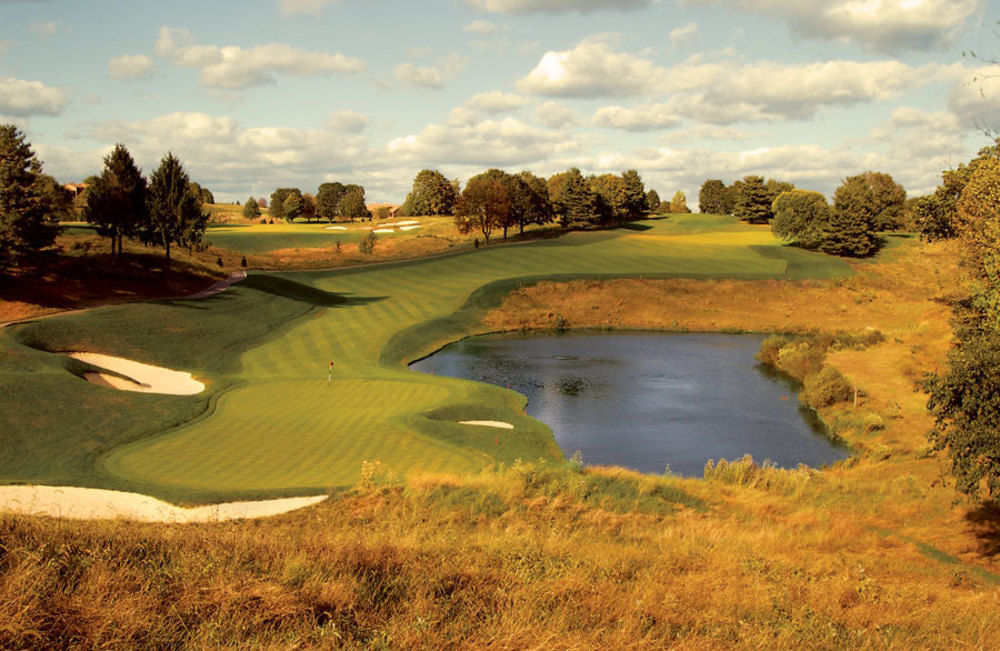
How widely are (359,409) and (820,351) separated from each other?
1382 inches

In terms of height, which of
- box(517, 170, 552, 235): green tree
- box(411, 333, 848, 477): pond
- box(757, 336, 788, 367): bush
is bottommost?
box(411, 333, 848, 477): pond

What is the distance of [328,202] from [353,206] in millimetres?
8396

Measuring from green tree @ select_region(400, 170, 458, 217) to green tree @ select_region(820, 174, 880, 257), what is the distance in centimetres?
9244

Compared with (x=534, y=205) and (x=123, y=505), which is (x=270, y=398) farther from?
(x=534, y=205)

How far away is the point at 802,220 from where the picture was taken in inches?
4060

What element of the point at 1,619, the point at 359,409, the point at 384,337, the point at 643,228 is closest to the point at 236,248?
the point at 384,337

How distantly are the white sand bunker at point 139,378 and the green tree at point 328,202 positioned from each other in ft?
466

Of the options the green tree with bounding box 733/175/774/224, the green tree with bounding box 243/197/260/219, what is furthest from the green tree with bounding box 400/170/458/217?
the green tree with bounding box 733/175/774/224

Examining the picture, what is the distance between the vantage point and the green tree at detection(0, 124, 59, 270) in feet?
141

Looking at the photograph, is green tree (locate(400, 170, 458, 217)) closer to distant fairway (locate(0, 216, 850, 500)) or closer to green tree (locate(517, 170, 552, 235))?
green tree (locate(517, 170, 552, 235))

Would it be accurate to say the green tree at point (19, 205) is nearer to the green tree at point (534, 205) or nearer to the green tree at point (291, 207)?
the green tree at point (534, 205)

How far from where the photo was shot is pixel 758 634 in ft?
26.1

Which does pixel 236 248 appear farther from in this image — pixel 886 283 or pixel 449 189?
pixel 886 283

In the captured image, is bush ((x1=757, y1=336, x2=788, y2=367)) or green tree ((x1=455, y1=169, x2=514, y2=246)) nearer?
bush ((x1=757, y1=336, x2=788, y2=367))
